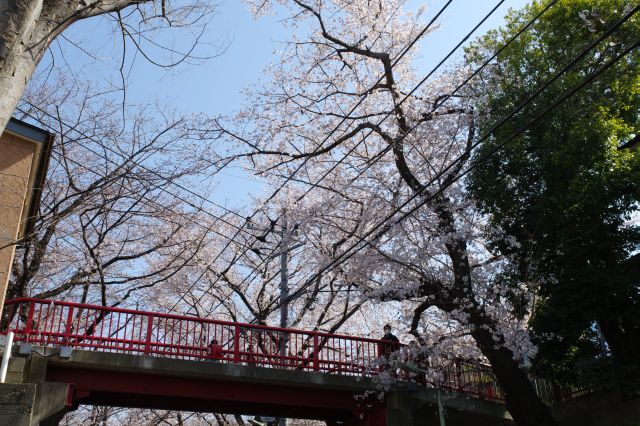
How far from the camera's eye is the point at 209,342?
13.7m

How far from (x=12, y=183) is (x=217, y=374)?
5.82 metres

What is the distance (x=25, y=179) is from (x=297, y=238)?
918cm

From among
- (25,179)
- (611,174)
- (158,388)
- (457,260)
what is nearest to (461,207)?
(457,260)

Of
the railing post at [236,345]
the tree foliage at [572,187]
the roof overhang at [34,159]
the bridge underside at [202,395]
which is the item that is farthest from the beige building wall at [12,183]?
the tree foliage at [572,187]

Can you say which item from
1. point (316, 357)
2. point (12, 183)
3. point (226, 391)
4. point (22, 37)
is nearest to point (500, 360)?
point (316, 357)

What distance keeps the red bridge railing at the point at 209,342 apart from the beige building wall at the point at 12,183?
0.87 m

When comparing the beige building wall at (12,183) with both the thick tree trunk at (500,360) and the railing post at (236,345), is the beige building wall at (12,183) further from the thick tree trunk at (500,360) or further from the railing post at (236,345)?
the thick tree trunk at (500,360)

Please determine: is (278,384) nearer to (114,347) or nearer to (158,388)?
(158,388)

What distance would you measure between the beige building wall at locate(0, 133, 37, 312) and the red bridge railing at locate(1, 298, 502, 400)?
87 centimetres

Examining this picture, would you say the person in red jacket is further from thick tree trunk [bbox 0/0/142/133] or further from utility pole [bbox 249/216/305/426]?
thick tree trunk [bbox 0/0/142/133]

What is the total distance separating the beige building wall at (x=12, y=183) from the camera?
11.8 metres

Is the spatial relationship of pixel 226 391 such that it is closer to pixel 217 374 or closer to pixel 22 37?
pixel 217 374

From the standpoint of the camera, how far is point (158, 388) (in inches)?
517

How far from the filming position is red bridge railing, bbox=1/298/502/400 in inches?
475
